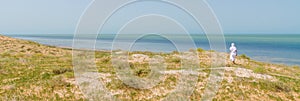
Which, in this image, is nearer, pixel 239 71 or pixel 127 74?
pixel 127 74

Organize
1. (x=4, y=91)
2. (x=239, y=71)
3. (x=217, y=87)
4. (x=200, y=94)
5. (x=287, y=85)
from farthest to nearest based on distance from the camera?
(x=239, y=71)
(x=287, y=85)
(x=217, y=87)
(x=200, y=94)
(x=4, y=91)

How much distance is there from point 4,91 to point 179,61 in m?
19.8

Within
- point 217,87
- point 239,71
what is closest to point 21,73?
point 217,87

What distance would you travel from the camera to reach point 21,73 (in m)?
24.8

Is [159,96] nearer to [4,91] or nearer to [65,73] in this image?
[65,73]

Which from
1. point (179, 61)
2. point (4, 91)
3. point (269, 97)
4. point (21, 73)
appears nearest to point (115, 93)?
point (4, 91)

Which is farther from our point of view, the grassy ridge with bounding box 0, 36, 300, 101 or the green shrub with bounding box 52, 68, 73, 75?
the green shrub with bounding box 52, 68, 73, 75

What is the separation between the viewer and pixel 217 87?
2275cm

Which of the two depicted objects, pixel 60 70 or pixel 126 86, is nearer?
pixel 126 86

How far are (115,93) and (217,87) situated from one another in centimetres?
825

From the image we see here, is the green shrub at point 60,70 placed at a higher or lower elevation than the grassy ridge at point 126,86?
higher

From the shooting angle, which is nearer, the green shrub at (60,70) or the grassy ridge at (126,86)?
the grassy ridge at (126,86)

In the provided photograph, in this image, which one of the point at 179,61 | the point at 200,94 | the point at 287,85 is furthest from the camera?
the point at 179,61

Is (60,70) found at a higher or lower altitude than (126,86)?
higher
